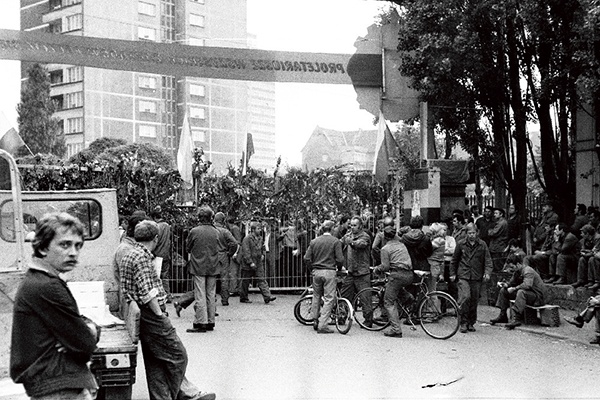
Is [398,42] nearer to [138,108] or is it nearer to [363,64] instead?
[363,64]

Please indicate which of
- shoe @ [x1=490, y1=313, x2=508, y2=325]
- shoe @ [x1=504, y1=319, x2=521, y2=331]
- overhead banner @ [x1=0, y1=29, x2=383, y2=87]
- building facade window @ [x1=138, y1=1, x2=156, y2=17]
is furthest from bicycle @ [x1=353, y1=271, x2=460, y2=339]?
building facade window @ [x1=138, y1=1, x2=156, y2=17]

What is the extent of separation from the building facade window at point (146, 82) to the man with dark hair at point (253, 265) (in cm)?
5428

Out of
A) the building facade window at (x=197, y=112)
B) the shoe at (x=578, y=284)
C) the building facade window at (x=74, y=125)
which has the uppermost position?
the building facade window at (x=197, y=112)

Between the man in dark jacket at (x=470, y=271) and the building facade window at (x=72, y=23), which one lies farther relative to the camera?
the building facade window at (x=72, y=23)

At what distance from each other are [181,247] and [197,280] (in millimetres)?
6498

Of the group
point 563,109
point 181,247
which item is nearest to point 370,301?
point 181,247

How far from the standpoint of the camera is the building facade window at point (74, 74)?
66.7 metres

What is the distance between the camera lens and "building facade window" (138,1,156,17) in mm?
71938

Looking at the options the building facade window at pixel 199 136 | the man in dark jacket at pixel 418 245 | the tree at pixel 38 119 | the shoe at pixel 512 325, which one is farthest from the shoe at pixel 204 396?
the building facade window at pixel 199 136

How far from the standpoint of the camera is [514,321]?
46.1ft

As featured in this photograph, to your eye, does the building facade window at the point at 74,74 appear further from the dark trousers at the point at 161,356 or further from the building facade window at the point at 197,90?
the dark trousers at the point at 161,356

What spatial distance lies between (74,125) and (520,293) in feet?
191

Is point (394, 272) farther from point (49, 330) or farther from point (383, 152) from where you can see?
point (49, 330)

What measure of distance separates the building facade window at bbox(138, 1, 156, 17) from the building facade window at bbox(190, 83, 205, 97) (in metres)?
7.01
